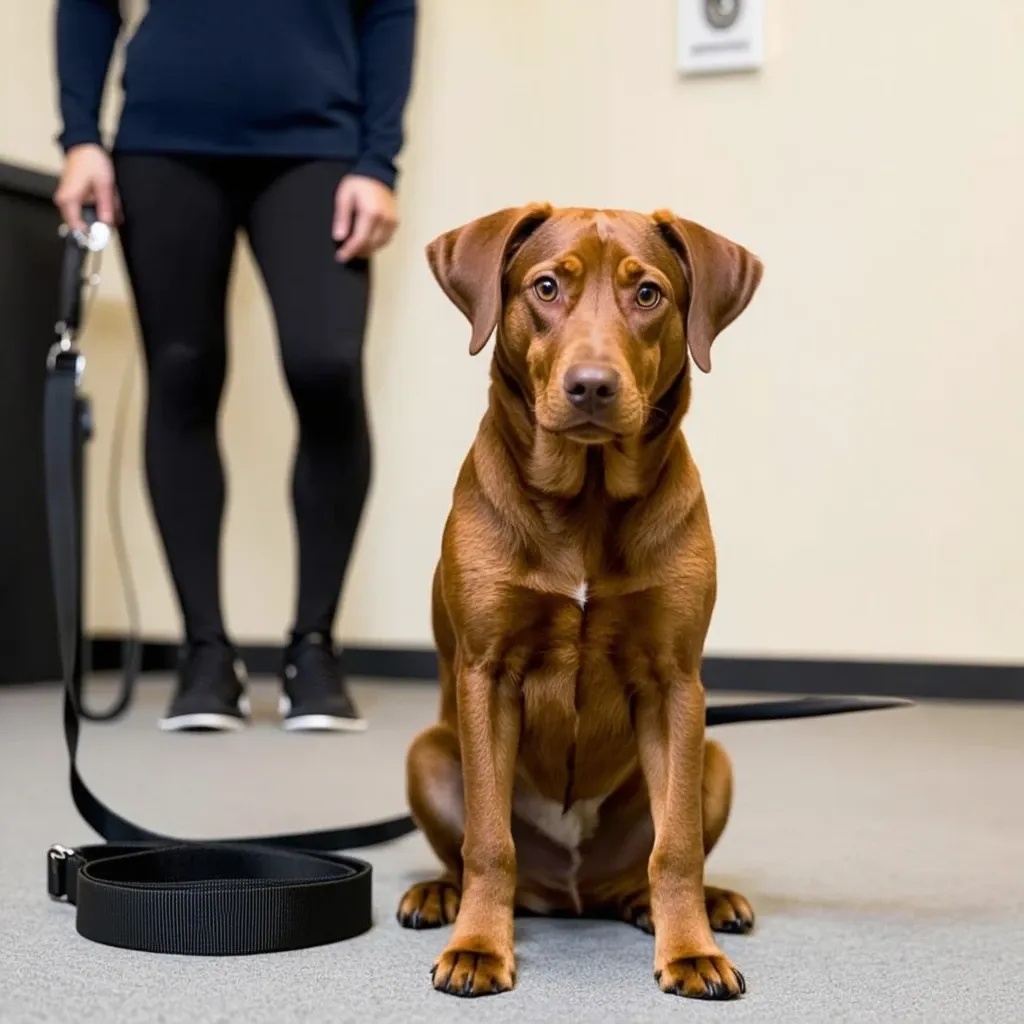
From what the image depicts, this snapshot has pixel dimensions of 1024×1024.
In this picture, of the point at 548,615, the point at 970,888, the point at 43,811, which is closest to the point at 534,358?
the point at 548,615

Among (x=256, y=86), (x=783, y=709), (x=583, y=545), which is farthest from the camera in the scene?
(x=256, y=86)

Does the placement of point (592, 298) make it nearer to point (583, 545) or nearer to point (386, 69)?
point (583, 545)

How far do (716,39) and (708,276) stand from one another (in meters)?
2.55

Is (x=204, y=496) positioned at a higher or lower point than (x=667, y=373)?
lower

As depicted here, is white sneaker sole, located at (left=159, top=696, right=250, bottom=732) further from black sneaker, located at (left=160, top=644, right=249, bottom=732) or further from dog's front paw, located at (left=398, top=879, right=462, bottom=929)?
dog's front paw, located at (left=398, top=879, right=462, bottom=929)

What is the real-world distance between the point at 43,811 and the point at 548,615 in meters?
1.09

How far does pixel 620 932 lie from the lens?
1.52 m

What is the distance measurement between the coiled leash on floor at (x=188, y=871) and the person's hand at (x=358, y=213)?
0.82m

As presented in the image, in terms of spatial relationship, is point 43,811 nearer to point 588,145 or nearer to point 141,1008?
point 141,1008

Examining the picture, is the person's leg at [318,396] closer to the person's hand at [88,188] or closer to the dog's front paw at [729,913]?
the person's hand at [88,188]

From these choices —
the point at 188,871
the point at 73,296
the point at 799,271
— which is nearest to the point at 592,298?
the point at 188,871

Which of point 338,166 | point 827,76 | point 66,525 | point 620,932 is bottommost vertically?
point 620,932

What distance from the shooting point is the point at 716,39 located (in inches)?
147

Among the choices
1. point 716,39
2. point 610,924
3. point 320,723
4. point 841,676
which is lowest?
point 841,676
